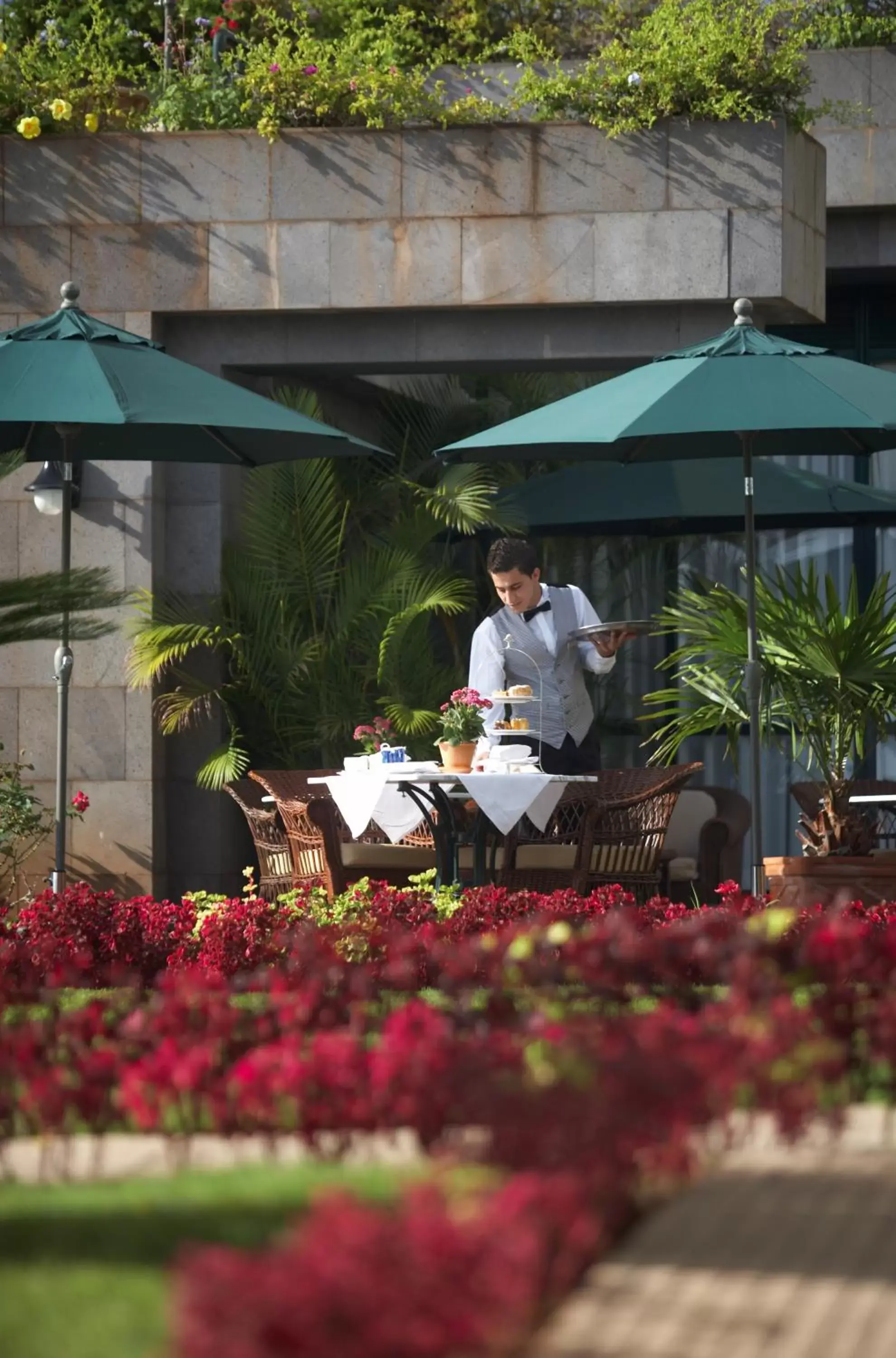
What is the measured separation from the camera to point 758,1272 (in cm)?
301

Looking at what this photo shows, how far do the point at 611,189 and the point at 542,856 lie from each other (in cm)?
396

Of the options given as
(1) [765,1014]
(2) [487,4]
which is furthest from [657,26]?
(1) [765,1014]

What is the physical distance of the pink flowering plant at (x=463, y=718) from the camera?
27.3 ft

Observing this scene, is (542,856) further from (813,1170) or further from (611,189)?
(813,1170)

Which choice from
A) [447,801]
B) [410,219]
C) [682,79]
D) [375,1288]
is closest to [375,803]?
[447,801]

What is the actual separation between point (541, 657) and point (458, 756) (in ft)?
4.66

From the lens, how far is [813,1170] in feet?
12.1

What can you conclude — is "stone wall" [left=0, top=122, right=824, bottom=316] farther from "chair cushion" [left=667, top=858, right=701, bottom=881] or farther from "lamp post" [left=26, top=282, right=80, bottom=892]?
"chair cushion" [left=667, top=858, right=701, bottom=881]

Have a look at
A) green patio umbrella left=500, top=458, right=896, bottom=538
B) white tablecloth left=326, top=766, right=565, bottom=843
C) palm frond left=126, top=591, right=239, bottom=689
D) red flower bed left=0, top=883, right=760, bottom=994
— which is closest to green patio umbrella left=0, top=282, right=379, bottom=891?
red flower bed left=0, top=883, right=760, bottom=994

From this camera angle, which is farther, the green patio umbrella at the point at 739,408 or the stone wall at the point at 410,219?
the stone wall at the point at 410,219

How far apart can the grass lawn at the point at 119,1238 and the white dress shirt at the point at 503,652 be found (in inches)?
216

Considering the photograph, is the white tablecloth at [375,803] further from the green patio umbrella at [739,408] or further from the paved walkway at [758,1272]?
the paved walkway at [758,1272]

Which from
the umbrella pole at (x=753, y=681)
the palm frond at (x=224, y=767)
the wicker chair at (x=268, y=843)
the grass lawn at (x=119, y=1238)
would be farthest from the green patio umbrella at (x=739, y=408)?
the grass lawn at (x=119, y=1238)

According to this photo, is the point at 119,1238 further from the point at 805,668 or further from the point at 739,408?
the point at 805,668
